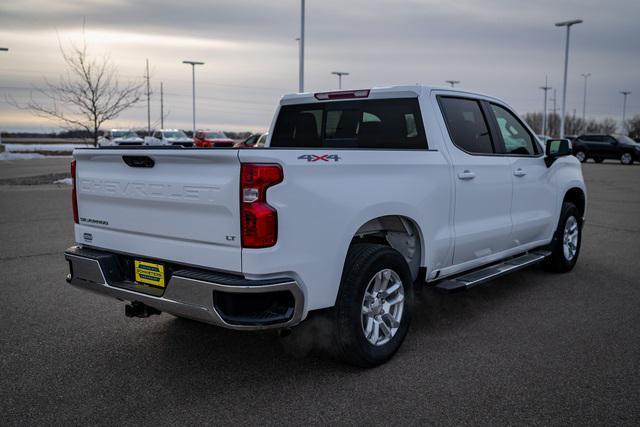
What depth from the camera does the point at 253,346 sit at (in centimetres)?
457

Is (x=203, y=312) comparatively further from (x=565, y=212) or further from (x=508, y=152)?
(x=565, y=212)

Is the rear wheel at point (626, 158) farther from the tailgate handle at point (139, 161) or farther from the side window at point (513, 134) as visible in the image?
the tailgate handle at point (139, 161)

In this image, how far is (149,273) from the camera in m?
3.87

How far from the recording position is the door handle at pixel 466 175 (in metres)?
4.89

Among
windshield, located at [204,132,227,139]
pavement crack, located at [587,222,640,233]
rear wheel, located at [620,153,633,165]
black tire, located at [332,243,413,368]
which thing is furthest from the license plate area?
rear wheel, located at [620,153,633,165]

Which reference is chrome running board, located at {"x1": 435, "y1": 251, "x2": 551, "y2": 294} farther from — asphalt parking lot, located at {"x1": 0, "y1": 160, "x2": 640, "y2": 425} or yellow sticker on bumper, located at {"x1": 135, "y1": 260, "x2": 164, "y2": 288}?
yellow sticker on bumper, located at {"x1": 135, "y1": 260, "x2": 164, "y2": 288}

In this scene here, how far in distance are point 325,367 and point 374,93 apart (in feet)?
7.69

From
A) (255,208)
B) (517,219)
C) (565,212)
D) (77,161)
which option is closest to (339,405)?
(255,208)

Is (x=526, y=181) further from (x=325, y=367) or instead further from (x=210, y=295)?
(x=210, y=295)

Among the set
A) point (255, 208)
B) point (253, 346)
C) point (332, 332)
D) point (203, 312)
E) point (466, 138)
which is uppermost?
point (466, 138)

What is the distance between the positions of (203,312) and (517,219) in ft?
11.7

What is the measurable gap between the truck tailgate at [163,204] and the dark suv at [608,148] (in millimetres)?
34960

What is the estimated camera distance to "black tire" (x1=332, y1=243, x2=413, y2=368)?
12.6ft

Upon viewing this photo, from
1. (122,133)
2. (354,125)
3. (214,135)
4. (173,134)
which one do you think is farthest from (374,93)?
(122,133)
